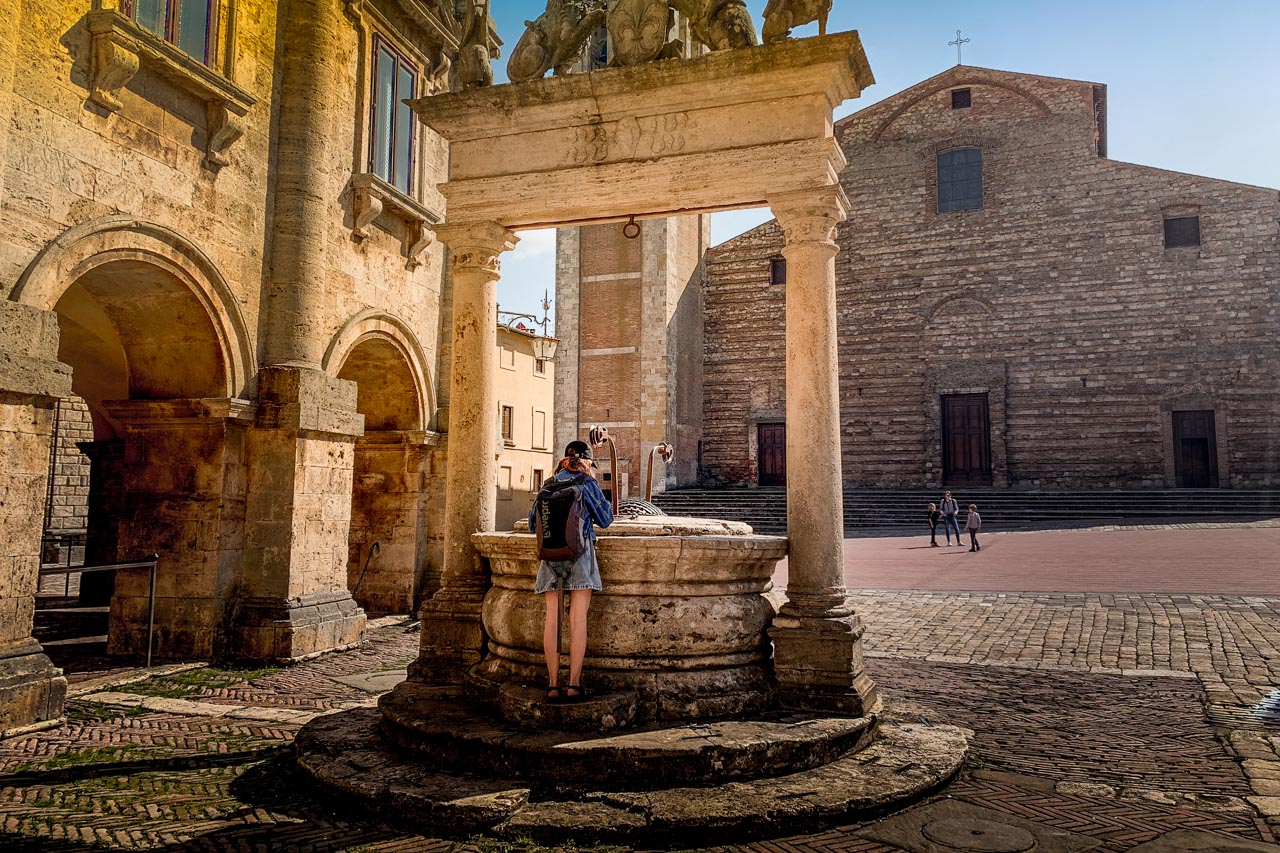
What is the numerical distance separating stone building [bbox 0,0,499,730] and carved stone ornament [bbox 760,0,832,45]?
504 centimetres

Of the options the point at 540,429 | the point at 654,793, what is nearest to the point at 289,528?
the point at 654,793

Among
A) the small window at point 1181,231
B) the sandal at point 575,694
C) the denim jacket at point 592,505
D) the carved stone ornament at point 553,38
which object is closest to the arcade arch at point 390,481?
the carved stone ornament at point 553,38

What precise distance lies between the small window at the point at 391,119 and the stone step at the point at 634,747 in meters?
7.51

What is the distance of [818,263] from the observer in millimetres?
5645

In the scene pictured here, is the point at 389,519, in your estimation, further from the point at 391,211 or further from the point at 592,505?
the point at 592,505

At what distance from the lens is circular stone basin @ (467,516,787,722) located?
492cm

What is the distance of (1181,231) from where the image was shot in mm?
26031

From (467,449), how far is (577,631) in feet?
6.50

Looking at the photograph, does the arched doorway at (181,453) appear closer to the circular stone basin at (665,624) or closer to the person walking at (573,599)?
the circular stone basin at (665,624)

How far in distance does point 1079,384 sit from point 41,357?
26512 mm

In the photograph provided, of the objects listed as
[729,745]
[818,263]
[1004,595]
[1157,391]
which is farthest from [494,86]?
[1157,391]


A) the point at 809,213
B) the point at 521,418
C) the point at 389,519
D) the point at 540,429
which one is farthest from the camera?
the point at 540,429

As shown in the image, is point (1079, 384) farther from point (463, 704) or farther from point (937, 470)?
point (463, 704)

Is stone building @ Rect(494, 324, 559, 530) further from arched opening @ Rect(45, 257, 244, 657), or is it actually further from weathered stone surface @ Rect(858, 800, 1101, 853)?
weathered stone surface @ Rect(858, 800, 1101, 853)
